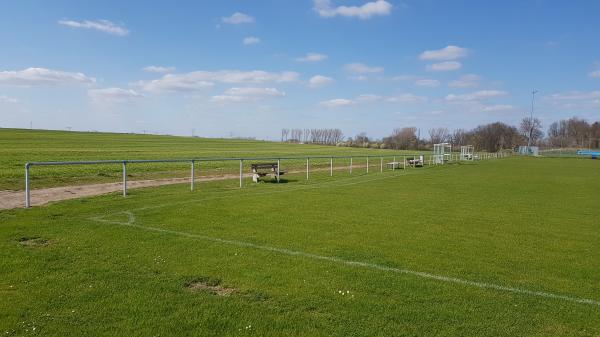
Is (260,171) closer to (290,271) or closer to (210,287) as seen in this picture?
(290,271)

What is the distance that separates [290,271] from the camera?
5.95m

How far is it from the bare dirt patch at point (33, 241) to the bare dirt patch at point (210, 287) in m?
3.26

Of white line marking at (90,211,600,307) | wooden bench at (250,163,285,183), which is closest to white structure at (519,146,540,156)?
wooden bench at (250,163,285,183)

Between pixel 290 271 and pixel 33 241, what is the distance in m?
4.50

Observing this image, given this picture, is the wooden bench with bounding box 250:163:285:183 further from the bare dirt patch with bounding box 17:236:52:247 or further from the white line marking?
the bare dirt patch with bounding box 17:236:52:247

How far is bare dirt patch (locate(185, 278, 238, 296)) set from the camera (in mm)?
5176

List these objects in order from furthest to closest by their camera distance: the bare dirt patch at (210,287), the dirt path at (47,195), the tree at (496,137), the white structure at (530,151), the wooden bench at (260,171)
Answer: the tree at (496,137), the white structure at (530,151), the wooden bench at (260,171), the dirt path at (47,195), the bare dirt patch at (210,287)

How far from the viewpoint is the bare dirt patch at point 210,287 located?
518cm

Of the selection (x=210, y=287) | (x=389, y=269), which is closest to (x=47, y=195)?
(x=210, y=287)

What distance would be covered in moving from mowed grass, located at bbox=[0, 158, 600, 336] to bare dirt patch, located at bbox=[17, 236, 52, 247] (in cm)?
7

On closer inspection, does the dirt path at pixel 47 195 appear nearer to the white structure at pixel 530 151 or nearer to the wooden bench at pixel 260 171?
the wooden bench at pixel 260 171

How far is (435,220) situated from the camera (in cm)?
1041

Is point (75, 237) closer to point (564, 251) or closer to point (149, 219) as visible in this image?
point (149, 219)

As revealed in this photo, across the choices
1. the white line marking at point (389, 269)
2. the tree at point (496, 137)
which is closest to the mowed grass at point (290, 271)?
the white line marking at point (389, 269)
